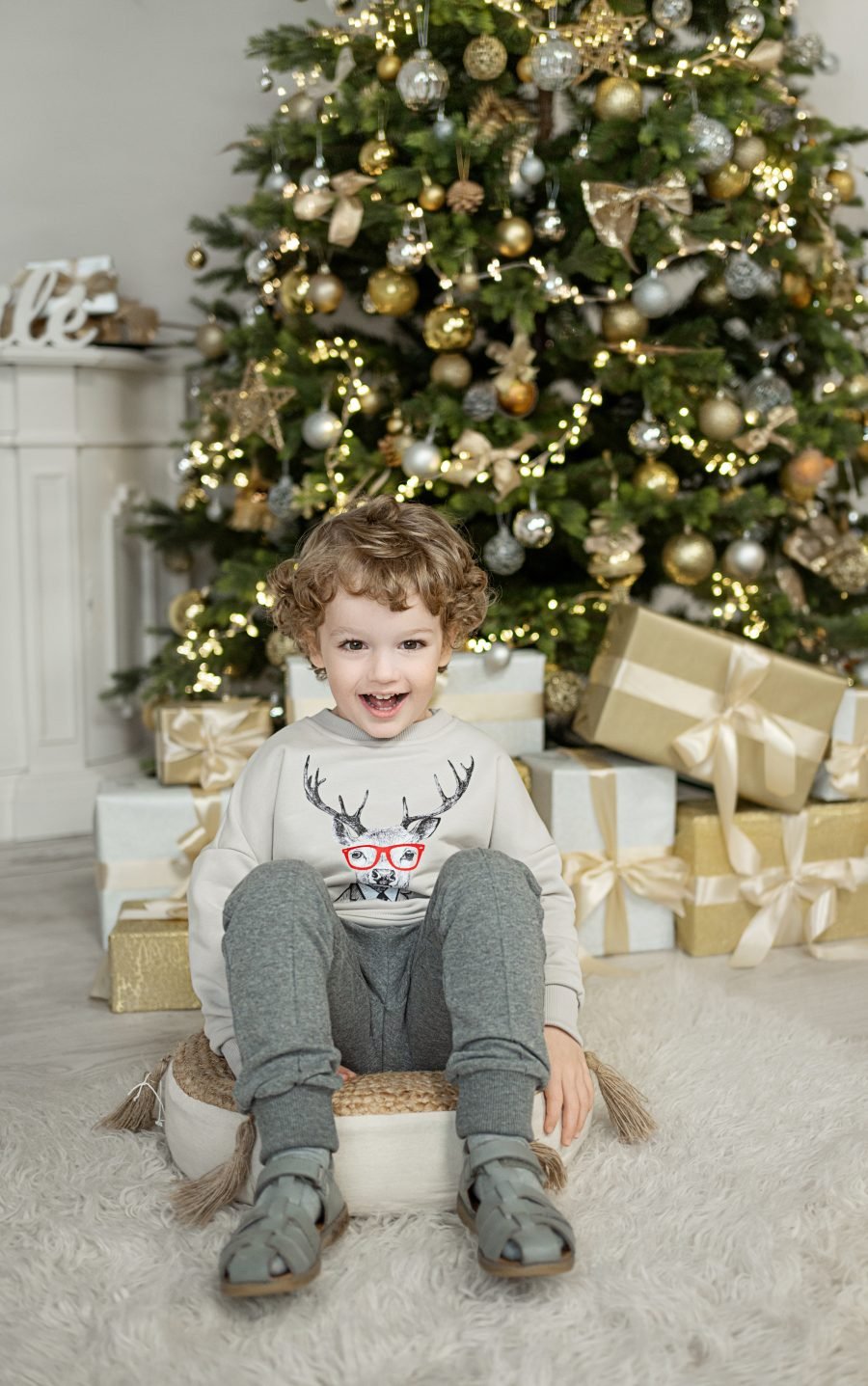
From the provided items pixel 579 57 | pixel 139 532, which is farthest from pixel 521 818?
pixel 139 532

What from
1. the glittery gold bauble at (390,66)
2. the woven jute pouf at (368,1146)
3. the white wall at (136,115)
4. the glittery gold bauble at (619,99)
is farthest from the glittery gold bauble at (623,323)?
the woven jute pouf at (368,1146)

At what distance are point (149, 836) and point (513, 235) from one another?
1.09 meters

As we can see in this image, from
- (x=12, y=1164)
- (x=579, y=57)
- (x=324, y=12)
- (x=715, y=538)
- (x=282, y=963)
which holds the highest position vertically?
(x=324, y=12)

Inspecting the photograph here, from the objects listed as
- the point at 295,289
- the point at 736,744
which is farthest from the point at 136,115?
the point at 736,744

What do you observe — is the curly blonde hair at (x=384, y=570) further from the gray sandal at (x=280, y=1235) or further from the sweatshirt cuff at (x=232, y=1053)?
the gray sandal at (x=280, y=1235)

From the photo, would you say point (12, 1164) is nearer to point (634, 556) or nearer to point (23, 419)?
point (634, 556)

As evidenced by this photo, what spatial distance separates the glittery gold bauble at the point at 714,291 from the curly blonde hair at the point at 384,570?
3.51 feet

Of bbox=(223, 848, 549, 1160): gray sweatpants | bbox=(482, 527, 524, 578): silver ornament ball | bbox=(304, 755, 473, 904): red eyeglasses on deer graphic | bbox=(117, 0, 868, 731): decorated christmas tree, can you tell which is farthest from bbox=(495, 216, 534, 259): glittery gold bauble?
bbox=(223, 848, 549, 1160): gray sweatpants

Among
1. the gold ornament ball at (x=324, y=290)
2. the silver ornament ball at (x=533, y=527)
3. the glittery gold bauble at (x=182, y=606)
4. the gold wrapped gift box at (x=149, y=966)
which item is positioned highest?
the gold ornament ball at (x=324, y=290)

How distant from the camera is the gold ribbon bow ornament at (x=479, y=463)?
215 cm

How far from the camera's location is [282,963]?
1202 mm

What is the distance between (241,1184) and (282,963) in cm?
23

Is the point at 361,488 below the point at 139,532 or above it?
above

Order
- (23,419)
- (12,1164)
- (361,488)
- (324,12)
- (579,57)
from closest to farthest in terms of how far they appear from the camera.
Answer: (12,1164), (579,57), (361,488), (23,419), (324,12)
